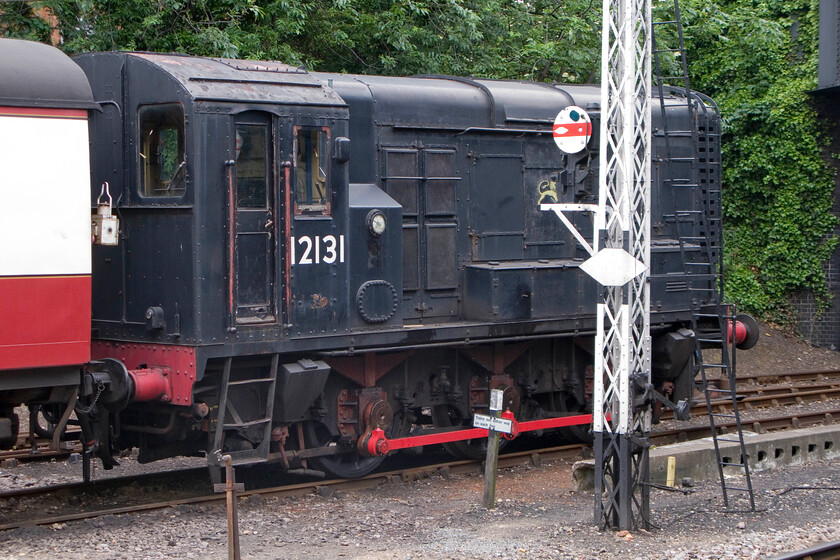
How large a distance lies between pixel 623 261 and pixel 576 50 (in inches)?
370

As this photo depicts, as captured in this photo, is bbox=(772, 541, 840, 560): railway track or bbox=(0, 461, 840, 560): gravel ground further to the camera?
bbox=(0, 461, 840, 560): gravel ground

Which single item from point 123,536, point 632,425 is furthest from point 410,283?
point 123,536

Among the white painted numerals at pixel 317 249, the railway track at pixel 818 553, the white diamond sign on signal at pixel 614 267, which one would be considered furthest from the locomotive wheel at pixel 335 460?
the railway track at pixel 818 553

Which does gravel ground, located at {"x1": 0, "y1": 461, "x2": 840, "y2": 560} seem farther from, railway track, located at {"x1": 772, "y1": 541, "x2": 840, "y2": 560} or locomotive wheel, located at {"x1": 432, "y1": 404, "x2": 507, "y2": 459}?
locomotive wheel, located at {"x1": 432, "y1": 404, "x2": 507, "y2": 459}

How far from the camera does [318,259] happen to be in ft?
30.5

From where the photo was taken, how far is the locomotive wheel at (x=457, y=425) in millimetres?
11305

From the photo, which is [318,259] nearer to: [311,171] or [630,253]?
[311,171]

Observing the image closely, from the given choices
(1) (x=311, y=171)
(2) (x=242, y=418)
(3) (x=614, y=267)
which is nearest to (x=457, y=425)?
(2) (x=242, y=418)

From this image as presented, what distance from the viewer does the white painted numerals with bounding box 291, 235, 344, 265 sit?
9125 mm

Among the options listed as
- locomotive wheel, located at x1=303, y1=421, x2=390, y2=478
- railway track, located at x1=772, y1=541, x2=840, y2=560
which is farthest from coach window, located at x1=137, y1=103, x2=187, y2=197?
railway track, located at x1=772, y1=541, x2=840, y2=560

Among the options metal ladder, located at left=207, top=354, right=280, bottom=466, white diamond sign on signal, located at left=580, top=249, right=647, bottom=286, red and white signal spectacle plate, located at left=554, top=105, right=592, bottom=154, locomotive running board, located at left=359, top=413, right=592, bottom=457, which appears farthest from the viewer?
locomotive running board, located at left=359, top=413, right=592, bottom=457

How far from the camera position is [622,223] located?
8438 mm

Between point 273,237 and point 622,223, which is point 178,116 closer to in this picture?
point 273,237

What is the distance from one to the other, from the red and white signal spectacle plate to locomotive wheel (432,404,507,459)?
3.62 m
